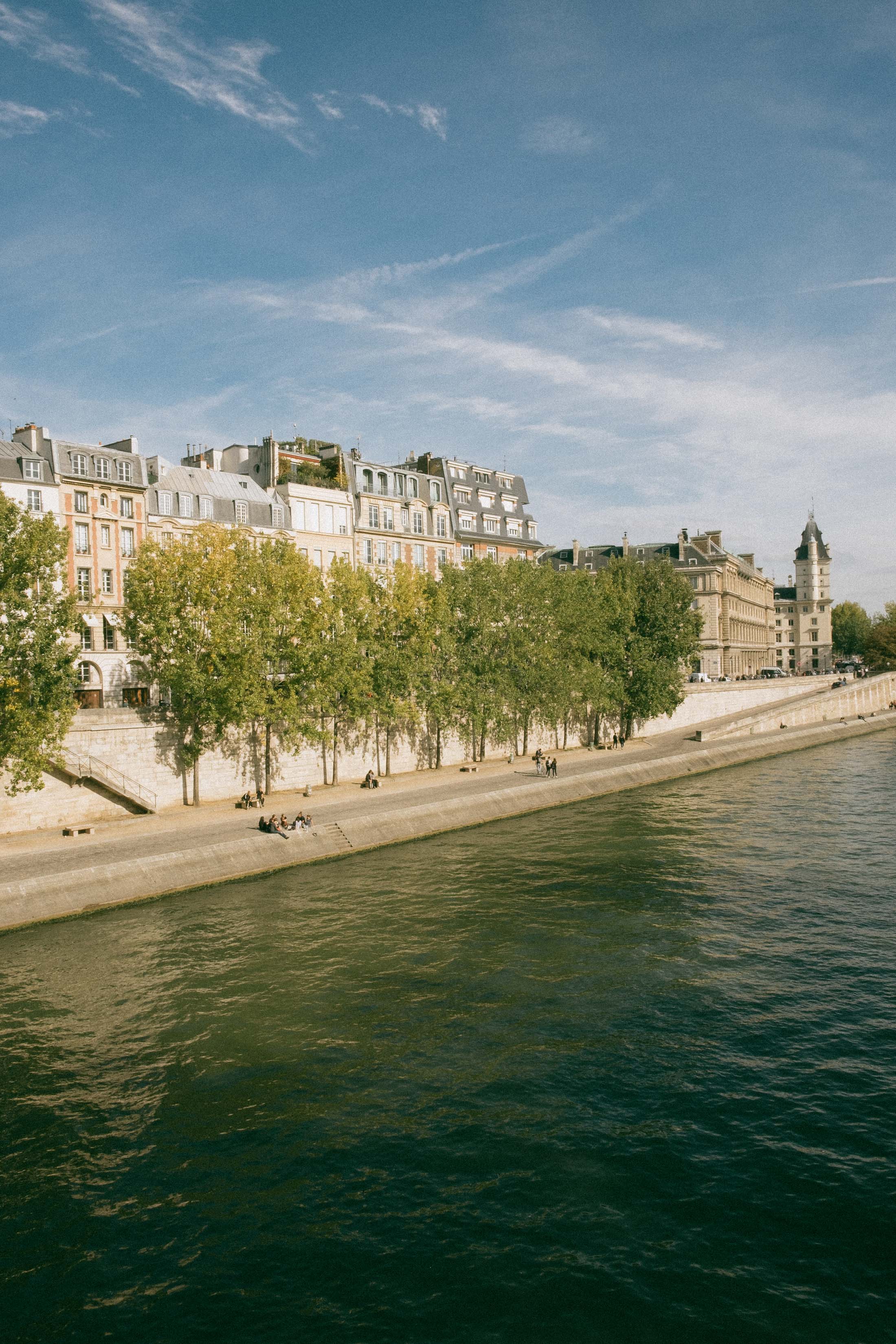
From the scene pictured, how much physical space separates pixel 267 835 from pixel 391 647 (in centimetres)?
1870

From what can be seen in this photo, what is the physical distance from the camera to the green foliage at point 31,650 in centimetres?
3831

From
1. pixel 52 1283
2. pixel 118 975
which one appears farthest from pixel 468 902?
pixel 52 1283

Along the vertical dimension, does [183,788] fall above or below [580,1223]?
above

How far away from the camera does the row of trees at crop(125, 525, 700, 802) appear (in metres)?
48.1

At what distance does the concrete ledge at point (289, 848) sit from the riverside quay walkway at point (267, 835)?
0.04 m

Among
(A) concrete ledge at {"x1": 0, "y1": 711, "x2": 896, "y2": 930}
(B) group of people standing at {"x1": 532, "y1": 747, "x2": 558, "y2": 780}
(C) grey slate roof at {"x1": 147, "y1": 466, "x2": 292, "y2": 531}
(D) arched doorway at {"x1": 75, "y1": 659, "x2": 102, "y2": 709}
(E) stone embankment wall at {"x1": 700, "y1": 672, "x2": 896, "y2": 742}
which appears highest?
(C) grey slate roof at {"x1": 147, "y1": 466, "x2": 292, "y2": 531}

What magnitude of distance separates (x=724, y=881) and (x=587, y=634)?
37866mm

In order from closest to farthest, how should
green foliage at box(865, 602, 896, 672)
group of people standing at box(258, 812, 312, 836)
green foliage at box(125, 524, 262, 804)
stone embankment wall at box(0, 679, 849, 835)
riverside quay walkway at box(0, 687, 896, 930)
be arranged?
1. riverside quay walkway at box(0, 687, 896, 930)
2. group of people standing at box(258, 812, 312, 836)
3. stone embankment wall at box(0, 679, 849, 835)
4. green foliage at box(125, 524, 262, 804)
5. green foliage at box(865, 602, 896, 672)

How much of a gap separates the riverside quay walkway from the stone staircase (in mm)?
1188

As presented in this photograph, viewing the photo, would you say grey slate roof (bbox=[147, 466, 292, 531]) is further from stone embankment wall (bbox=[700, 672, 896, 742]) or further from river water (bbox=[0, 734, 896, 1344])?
stone embankment wall (bbox=[700, 672, 896, 742])

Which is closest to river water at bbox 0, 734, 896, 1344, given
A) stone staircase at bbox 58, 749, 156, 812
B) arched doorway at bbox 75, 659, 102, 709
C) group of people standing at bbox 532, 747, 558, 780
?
stone staircase at bbox 58, 749, 156, 812

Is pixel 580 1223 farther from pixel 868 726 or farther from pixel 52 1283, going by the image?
pixel 868 726

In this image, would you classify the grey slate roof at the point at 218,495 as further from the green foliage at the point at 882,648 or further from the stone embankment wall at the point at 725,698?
the green foliage at the point at 882,648

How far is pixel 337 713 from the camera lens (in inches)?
2167
